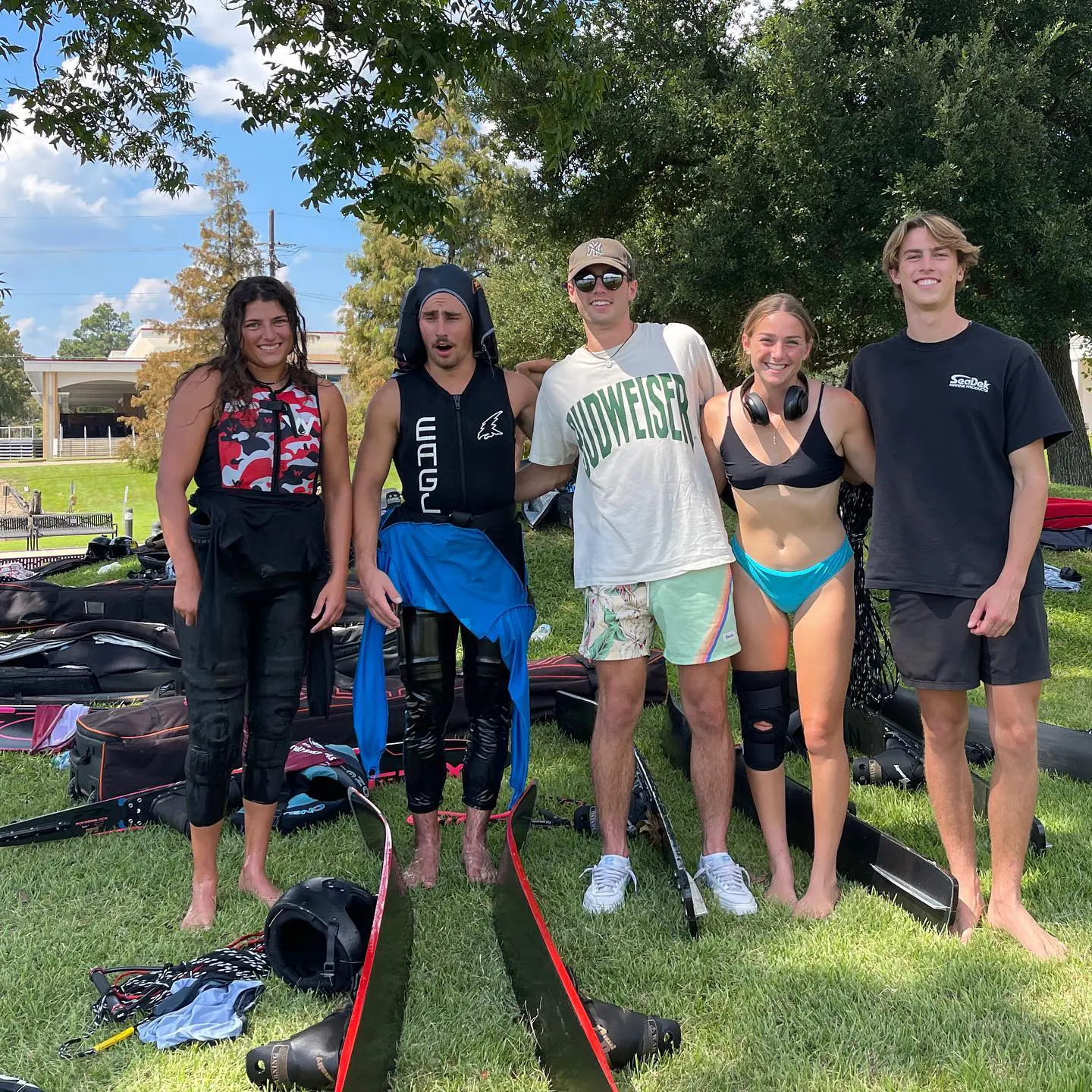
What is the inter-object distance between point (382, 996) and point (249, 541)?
1.38m

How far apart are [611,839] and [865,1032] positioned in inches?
41.7

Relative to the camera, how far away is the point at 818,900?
293 cm

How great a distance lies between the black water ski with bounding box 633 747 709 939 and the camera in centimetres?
278

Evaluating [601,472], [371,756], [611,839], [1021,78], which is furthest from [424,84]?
[1021,78]

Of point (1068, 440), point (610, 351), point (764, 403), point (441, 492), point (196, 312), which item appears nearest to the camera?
point (764, 403)

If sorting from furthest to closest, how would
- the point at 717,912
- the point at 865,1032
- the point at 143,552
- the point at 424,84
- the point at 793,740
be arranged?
the point at 143,552, the point at 424,84, the point at 793,740, the point at 717,912, the point at 865,1032

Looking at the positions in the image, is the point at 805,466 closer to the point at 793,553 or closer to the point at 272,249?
the point at 793,553

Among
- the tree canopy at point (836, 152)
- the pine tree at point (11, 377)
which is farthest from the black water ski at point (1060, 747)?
the pine tree at point (11, 377)

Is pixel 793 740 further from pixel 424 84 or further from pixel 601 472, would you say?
pixel 424 84

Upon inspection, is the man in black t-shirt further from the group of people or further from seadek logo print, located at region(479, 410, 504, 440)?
seadek logo print, located at region(479, 410, 504, 440)

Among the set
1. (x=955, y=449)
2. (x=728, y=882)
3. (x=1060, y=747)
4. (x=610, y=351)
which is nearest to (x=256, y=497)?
(x=610, y=351)

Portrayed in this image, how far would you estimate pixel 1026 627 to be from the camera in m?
2.66

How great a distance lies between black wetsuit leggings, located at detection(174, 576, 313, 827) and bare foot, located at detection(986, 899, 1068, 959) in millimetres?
2314

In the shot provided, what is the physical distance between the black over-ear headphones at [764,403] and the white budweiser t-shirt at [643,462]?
0.58 ft
